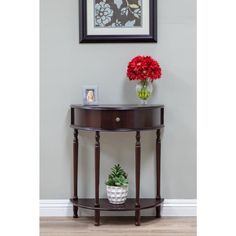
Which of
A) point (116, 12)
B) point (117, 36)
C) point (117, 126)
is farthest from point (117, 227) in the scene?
point (116, 12)

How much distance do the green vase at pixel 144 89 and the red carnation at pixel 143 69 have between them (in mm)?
68

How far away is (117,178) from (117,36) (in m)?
0.93

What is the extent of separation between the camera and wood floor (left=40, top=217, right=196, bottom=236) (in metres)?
2.93

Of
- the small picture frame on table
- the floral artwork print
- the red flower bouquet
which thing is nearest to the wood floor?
the small picture frame on table

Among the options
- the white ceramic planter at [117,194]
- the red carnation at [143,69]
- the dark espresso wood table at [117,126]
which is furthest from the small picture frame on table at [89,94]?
the white ceramic planter at [117,194]

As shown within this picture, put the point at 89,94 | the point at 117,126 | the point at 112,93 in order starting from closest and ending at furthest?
the point at 117,126, the point at 89,94, the point at 112,93

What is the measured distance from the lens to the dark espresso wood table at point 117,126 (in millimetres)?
2959

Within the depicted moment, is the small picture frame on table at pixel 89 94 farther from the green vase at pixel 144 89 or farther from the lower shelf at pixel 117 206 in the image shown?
the lower shelf at pixel 117 206

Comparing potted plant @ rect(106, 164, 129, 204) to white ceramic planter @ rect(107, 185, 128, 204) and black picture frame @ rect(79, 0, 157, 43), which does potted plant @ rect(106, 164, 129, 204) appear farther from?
black picture frame @ rect(79, 0, 157, 43)

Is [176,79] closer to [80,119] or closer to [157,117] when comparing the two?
[157,117]

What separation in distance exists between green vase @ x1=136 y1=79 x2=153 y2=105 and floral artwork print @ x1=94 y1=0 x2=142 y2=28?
0.42m

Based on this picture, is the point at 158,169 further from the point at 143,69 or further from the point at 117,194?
the point at 143,69

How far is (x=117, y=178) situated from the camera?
10.3ft
